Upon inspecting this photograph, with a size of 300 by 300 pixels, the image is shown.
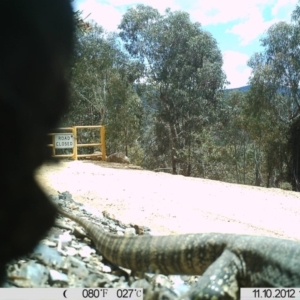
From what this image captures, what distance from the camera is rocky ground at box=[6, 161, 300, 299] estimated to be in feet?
6.94

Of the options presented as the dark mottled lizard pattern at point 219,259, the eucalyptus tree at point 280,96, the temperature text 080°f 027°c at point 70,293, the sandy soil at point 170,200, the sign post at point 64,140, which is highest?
the eucalyptus tree at point 280,96

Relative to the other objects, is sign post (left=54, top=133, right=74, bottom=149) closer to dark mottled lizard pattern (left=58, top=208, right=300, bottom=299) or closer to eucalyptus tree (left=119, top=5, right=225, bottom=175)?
eucalyptus tree (left=119, top=5, right=225, bottom=175)

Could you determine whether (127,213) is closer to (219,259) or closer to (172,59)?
(219,259)

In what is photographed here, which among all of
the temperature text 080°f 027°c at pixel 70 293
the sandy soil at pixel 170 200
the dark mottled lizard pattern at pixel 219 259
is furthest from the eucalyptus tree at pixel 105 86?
the temperature text 080°f 027°c at pixel 70 293

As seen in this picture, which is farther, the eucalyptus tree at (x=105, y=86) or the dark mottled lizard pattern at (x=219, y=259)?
the eucalyptus tree at (x=105, y=86)

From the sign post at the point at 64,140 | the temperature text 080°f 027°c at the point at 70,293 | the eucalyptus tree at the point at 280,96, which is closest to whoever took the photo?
the temperature text 080°f 027°c at the point at 70,293

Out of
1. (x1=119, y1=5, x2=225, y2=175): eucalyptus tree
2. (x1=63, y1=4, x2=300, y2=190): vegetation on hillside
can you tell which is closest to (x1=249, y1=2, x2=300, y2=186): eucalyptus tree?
(x1=63, y1=4, x2=300, y2=190): vegetation on hillside

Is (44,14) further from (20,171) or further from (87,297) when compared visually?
(87,297)

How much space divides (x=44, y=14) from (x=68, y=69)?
30 cm

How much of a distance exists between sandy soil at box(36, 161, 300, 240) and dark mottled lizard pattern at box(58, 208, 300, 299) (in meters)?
0.19

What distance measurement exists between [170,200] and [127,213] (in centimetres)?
21

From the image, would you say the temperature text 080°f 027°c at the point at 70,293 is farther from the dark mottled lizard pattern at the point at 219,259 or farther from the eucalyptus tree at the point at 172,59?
the eucalyptus tree at the point at 172,59

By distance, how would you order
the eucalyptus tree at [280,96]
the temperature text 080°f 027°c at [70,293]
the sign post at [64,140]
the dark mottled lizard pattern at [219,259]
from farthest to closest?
the eucalyptus tree at [280,96] < the sign post at [64,140] < the temperature text 080°f 027°c at [70,293] < the dark mottled lizard pattern at [219,259]

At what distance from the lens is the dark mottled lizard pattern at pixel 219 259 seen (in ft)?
6.08
